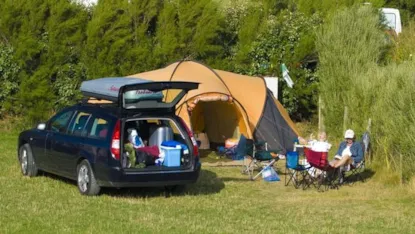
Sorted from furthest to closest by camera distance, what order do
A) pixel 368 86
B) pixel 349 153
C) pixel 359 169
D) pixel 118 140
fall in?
pixel 368 86, pixel 359 169, pixel 349 153, pixel 118 140

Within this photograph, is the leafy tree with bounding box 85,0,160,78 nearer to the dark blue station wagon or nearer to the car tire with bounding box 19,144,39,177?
the car tire with bounding box 19,144,39,177

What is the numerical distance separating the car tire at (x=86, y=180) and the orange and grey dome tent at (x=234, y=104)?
5194mm

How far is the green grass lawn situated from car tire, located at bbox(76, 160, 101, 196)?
0.54 ft

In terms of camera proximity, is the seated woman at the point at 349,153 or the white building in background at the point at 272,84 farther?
the white building in background at the point at 272,84

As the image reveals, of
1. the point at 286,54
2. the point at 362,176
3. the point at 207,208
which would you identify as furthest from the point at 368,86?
the point at 207,208

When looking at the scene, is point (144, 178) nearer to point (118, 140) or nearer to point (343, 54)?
point (118, 140)

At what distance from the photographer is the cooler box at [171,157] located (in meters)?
12.2

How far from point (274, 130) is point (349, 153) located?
4.17 meters

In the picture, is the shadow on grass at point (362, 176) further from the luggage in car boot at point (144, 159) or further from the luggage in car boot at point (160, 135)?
the luggage in car boot at point (144, 159)

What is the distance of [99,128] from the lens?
482 inches

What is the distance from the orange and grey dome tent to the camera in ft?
57.7

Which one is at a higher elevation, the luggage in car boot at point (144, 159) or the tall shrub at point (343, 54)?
the tall shrub at point (343, 54)

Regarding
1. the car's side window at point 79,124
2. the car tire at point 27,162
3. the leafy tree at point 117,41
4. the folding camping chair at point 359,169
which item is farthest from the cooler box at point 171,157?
the leafy tree at point 117,41

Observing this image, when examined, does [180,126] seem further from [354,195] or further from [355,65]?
[355,65]
